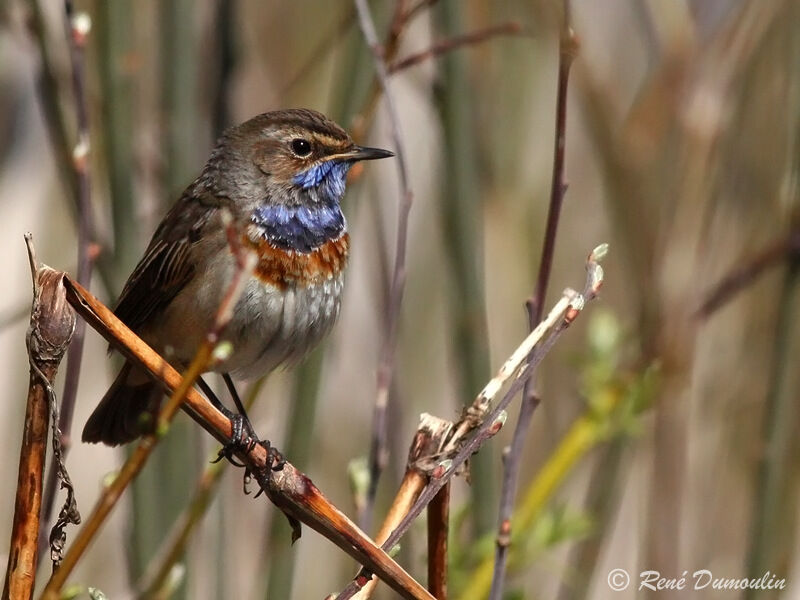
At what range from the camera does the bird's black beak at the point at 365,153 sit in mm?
3488

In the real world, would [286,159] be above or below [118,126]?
above

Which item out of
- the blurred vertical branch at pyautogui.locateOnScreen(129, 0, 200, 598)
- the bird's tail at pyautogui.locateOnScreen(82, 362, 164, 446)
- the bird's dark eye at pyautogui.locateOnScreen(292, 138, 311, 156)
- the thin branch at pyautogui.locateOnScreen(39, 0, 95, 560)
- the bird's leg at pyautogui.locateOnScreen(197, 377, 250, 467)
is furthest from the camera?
the bird's dark eye at pyautogui.locateOnScreen(292, 138, 311, 156)

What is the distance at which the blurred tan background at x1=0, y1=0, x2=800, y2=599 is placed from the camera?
11.2 feet

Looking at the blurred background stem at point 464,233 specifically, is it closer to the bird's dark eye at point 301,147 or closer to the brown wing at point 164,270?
the bird's dark eye at point 301,147

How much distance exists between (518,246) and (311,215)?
123 centimetres

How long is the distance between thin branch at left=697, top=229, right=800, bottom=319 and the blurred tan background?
1.2 inches

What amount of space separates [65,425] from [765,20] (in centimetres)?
258

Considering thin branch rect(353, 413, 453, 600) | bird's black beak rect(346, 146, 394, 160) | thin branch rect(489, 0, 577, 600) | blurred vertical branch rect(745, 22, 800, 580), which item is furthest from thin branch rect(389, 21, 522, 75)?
thin branch rect(353, 413, 453, 600)

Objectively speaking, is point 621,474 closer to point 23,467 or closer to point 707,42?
point 707,42

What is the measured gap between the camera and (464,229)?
3.43m

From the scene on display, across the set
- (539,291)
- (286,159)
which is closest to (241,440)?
(539,291)

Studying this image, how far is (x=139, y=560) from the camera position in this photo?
3.28 metres

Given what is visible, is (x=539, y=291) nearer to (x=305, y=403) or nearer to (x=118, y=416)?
(x=305, y=403)

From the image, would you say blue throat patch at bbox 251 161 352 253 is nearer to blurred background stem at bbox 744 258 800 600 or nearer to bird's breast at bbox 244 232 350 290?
bird's breast at bbox 244 232 350 290
